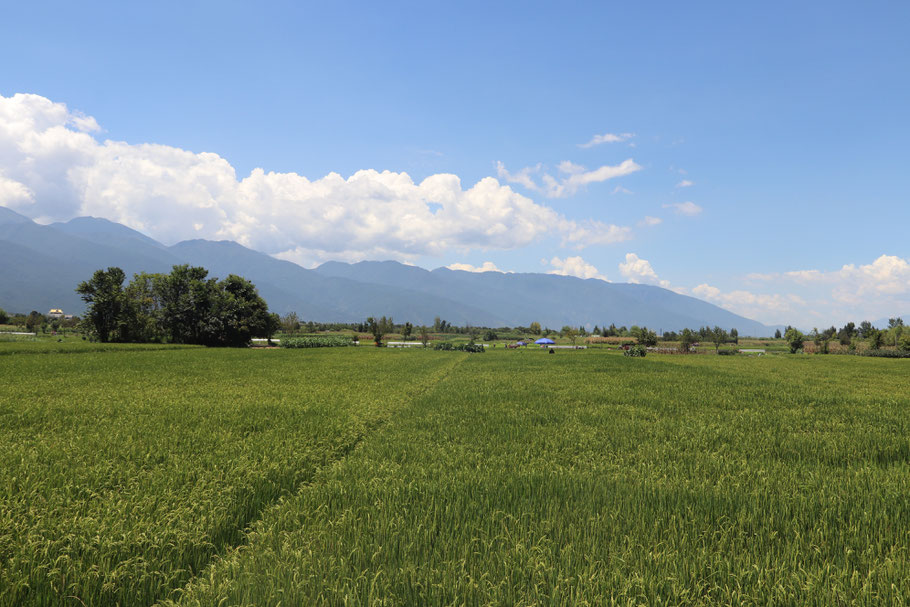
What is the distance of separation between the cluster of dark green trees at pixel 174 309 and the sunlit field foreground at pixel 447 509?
6772 cm

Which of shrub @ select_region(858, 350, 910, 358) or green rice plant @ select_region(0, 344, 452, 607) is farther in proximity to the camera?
shrub @ select_region(858, 350, 910, 358)

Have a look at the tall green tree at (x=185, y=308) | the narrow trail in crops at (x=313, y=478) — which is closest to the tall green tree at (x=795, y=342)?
the narrow trail in crops at (x=313, y=478)

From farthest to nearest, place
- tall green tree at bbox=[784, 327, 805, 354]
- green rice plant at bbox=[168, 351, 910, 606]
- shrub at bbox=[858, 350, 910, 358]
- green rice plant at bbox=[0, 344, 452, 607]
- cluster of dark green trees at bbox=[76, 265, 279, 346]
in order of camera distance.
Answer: tall green tree at bbox=[784, 327, 805, 354] < shrub at bbox=[858, 350, 910, 358] < cluster of dark green trees at bbox=[76, 265, 279, 346] < green rice plant at bbox=[0, 344, 452, 607] < green rice plant at bbox=[168, 351, 910, 606]

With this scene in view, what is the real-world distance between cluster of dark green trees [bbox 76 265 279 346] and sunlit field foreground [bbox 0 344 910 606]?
67.7 m

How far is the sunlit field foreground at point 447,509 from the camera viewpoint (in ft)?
13.4

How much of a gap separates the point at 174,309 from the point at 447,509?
84600 mm

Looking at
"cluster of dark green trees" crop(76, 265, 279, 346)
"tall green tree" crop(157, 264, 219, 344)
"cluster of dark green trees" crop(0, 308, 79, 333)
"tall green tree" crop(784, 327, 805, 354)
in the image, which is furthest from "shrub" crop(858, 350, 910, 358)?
"cluster of dark green trees" crop(0, 308, 79, 333)

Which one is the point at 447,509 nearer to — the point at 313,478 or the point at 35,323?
the point at 313,478

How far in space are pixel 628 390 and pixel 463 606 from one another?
709 inches

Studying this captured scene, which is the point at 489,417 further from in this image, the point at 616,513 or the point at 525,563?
the point at 525,563

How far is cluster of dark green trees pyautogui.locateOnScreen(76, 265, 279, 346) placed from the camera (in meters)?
66.3

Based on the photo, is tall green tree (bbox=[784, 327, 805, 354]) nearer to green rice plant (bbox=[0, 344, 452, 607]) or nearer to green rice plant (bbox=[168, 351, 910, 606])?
green rice plant (bbox=[168, 351, 910, 606])

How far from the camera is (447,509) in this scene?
5777 mm

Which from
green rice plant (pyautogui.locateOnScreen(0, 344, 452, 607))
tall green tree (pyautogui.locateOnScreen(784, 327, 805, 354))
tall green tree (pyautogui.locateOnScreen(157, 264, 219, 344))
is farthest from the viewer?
tall green tree (pyautogui.locateOnScreen(784, 327, 805, 354))
